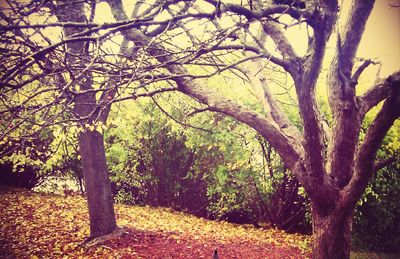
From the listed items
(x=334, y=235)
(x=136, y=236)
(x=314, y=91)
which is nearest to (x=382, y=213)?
(x=334, y=235)

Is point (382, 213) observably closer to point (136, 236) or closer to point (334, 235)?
point (334, 235)

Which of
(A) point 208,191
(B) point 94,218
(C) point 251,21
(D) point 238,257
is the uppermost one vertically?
(C) point 251,21

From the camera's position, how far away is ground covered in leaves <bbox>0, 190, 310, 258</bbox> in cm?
539

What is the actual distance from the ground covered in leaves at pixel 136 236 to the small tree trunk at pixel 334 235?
2018mm

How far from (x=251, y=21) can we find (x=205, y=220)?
21.1ft

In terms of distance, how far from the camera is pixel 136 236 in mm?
5941

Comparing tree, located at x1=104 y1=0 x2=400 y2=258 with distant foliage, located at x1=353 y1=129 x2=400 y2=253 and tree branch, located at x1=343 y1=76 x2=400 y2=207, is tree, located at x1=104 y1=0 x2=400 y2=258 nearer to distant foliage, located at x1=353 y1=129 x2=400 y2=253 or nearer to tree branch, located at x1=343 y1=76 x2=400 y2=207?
tree branch, located at x1=343 y1=76 x2=400 y2=207

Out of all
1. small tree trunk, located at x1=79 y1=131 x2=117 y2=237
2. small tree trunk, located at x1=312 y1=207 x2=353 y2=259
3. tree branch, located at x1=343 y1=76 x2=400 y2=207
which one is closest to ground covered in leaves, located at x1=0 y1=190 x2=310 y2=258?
small tree trunk, located at x1=79 y1=131 x2=117 y2=237

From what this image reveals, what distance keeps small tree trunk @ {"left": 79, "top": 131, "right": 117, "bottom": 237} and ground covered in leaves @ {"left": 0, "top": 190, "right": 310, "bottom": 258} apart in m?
0.36

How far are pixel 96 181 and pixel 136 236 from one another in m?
1.28

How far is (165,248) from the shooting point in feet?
17.9

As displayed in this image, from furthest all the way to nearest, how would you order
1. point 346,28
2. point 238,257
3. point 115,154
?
point 115,154
point 238,257
point 346,28

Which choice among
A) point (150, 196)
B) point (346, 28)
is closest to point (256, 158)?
point (150, 196)

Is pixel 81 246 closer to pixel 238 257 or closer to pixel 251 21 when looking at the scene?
pixel 238 257
